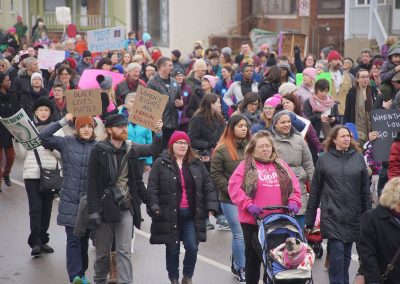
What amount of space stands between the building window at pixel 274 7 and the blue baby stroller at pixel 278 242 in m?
28.2

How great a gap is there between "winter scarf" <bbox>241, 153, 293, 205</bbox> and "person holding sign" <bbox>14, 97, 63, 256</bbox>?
2.76 meters

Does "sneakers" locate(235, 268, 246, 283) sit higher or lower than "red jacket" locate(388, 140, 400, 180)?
lower

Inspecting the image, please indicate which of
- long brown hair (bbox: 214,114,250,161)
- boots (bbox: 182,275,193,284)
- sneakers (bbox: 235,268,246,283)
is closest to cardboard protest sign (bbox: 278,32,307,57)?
long brown hair (bbox: 214,114,250,161)

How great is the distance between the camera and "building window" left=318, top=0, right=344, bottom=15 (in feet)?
116

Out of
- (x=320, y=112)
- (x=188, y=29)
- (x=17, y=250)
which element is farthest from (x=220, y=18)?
(x=17, y=250)

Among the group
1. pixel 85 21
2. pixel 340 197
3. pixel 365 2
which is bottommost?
pixel 340 197

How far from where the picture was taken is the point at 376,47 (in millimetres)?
30359

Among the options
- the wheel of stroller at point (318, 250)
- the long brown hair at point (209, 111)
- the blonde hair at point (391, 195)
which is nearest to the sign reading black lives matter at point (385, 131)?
the wheel of stroller at point (318, 250)

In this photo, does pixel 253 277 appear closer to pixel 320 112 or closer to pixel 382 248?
pixel 382 248

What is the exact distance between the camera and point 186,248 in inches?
388

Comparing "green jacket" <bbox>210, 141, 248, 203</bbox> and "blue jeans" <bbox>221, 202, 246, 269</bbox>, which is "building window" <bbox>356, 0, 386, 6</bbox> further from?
"blue jeans" <bbox>221, 202, 246, 269</bbox>

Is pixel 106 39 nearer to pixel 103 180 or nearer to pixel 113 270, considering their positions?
pixel 113 270

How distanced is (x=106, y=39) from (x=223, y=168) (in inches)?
517

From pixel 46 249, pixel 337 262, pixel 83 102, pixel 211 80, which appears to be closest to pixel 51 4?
pixel 211 80
